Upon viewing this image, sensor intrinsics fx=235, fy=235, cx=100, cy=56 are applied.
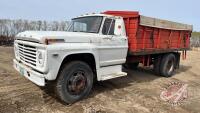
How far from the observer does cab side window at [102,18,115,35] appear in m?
6.60

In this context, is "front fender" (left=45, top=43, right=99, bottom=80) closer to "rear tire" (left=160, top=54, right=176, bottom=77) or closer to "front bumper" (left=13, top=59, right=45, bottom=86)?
"front bumper" (left=13, top=59, right=45, bottom=86)

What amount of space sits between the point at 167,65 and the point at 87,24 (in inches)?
186

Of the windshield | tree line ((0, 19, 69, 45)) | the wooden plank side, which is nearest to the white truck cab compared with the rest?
the windshield

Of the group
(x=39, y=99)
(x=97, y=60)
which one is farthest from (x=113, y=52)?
(x=39, y=99)

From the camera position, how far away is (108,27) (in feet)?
22.0

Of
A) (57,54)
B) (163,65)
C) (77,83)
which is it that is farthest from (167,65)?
(57,54)

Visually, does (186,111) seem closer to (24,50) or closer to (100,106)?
(100,106)

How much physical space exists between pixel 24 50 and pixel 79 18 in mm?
2154

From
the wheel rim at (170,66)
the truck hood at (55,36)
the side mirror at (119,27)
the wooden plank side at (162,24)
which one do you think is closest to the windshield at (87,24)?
the truck hood at (55,36)

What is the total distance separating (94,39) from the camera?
608 centimetres

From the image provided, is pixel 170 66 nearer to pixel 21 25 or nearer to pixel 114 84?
pixel 114 84

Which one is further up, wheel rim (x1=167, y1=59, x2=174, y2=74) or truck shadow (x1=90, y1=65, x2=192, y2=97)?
wheel rim (x1=167, y1=59, x2=174, y2=74)

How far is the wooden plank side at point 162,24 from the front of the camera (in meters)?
7.61

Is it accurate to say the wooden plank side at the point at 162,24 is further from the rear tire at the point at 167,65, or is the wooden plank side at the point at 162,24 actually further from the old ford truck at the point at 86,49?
the rear tire at the point at 167,65
